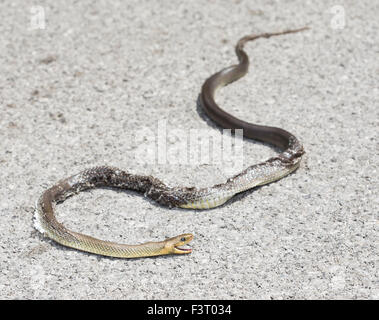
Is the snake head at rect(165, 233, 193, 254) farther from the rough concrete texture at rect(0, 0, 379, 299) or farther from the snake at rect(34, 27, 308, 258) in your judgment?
the rough concrete texture at rect(0, 0, 379, 299)

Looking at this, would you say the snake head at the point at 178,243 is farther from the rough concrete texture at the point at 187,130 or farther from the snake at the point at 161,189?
the rough concrete texture at the point at 187,130

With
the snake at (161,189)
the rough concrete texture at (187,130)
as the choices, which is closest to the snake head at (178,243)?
the snake at (161,189)

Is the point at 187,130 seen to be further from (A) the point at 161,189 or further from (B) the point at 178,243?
(B) the point at 178,243

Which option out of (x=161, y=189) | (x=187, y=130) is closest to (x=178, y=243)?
(x=161, y=189)

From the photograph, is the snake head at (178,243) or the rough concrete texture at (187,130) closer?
the rough concrete texture at (187,130)

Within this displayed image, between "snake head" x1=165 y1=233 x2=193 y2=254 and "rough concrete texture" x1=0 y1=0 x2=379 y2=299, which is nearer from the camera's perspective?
"rough concrete texture" x1=0 y1=0 x2=379 y2=299

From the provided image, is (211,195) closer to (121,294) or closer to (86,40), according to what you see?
(121,294)

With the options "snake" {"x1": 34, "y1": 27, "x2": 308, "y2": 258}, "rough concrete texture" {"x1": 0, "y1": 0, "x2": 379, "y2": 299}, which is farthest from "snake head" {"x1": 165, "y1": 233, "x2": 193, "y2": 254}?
"rough concrete texture" {"x1": 0, "y1": 0, "x2": 379, "y2": 299}
